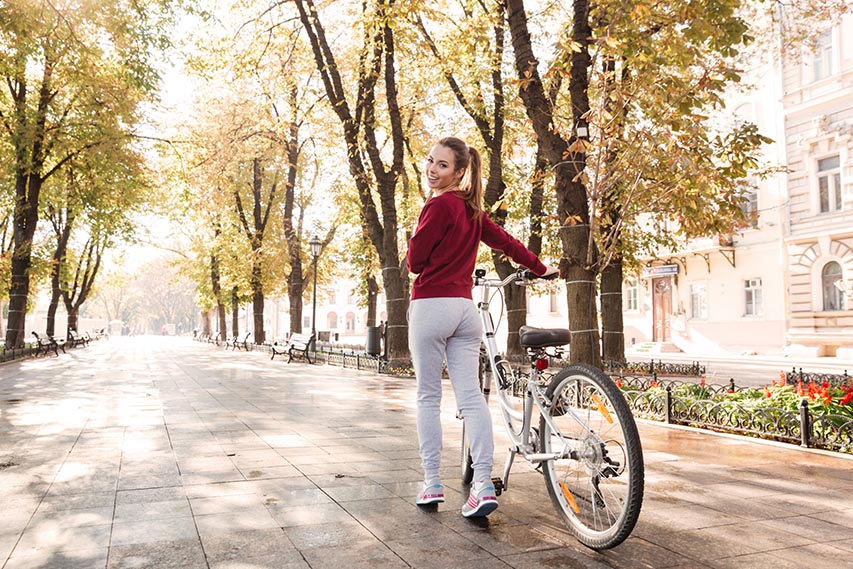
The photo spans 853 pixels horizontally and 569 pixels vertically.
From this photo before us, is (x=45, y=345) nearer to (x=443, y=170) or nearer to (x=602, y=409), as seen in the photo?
(x=443, y=170)

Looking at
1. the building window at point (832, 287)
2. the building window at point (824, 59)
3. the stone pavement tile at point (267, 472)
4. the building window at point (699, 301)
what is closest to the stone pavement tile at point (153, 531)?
the stone pavement tile at point (267, 472)

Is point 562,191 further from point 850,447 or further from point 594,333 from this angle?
point 850,447

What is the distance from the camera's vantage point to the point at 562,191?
31.4 feet

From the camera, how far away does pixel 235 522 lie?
3.74 m

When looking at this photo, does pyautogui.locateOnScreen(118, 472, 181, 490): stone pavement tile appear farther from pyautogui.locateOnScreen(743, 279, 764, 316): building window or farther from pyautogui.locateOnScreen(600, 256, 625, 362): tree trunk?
pyautogui.locateOnScreen(743, 279, 764, 316): building window

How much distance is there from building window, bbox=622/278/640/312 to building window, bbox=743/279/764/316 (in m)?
6.37

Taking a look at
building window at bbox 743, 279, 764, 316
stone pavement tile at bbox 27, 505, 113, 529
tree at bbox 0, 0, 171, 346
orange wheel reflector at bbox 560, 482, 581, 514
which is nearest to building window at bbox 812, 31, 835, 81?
building window at bbox 743, 279, 764, 316

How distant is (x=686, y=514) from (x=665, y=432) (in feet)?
11.7

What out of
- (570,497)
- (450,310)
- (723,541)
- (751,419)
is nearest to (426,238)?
(450,310)

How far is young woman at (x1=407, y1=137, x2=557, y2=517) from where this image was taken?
12.4 feet

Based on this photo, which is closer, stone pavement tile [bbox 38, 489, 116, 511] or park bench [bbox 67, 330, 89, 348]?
stone pavement tile [bbox 38, 489, 116, 511]

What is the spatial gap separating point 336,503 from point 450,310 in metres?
1.41

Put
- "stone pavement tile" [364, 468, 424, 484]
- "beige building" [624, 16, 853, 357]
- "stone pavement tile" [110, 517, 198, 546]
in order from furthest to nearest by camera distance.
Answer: "beige building" [624, 16, 853, 357] < "stone pavement tile" [364, 468, 424, 484] < "stone pavement tile" [110, 517, 198, 546]

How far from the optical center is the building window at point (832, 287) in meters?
23.1
